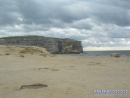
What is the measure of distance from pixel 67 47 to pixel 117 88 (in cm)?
9717

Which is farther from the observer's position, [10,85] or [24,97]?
[10,85]

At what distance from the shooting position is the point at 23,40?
8500cm

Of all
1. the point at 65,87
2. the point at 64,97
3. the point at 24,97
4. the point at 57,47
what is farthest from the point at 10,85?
the point at 57,47

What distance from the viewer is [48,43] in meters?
92.0

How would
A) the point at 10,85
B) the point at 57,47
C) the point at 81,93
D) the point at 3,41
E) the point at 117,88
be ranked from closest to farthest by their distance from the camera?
the point at 81,93
the point at 117,88
the point at 10,85
the point at 3,41
the point at 57,47

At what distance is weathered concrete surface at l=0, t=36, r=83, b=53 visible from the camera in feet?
275

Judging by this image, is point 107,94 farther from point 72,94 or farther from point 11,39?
point 11,39

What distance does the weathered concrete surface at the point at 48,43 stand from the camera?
8390cm

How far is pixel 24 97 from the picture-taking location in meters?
4.64

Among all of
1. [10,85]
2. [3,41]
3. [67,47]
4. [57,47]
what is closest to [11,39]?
[3,41]

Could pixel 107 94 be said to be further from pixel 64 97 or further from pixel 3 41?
pixel 3 41

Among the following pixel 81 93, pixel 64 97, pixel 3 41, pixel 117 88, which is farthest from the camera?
pixel 3 41

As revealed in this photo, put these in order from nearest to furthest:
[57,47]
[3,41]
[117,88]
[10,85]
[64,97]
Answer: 1. [64,97]
2. [117,88]
3. [10,85]
4. [3,41]
5. [57,47]

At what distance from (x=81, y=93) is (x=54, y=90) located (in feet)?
2.85
